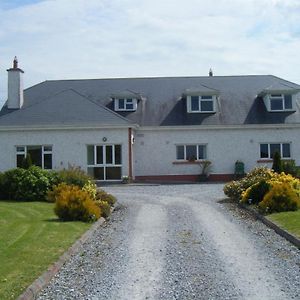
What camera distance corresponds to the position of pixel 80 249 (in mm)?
11977

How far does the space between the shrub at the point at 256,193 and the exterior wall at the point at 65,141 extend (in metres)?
14.0

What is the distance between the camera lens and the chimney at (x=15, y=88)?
36031 mm

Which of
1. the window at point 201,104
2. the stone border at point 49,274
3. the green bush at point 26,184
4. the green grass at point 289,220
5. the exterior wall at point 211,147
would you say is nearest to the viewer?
the stone border at point 49,274

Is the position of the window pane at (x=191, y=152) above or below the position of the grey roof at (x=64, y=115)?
below

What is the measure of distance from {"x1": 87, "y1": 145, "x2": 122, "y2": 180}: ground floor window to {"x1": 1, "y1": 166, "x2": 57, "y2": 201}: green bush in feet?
35.9

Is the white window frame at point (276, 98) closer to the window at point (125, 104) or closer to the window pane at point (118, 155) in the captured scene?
the window at point (125, 104)

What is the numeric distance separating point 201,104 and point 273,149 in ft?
17.5

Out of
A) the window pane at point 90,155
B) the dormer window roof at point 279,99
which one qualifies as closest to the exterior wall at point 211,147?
Answer: the dormer window roof at point 279,99

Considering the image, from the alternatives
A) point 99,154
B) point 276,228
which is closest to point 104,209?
point 276,228

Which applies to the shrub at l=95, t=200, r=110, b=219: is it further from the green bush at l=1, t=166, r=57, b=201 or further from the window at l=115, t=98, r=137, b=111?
the window at l=115, t=98, r=137, b=111

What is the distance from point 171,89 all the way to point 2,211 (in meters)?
23.3

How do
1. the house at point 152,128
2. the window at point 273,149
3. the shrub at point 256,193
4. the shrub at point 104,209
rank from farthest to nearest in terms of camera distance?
1. the window at point 273,149
2. the house at point 152,128
3. the shrub at point 256,193
4. the shrub at point 104,209

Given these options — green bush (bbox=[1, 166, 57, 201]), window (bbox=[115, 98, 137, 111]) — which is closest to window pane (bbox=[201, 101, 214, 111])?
window (bbox=[115, 98, 137, 111])

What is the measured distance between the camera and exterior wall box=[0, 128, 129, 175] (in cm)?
3306
